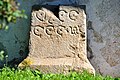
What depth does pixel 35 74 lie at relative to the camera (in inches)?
168

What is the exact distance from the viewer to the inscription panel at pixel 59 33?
176 inches

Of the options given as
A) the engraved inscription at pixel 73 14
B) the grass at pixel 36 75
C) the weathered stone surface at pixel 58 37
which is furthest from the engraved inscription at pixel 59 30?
the grass at pixel 36 75

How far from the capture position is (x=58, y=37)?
4.53 m

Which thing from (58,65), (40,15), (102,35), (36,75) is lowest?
(36,75)

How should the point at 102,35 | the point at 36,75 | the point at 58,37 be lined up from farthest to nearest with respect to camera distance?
the point at 102,35 < the point at 58,37 < the point at 36,75

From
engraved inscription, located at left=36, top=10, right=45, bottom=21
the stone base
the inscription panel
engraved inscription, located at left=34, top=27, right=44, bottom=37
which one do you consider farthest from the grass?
engraved inscription, located at left=36, top=10, right=45, bottom=21

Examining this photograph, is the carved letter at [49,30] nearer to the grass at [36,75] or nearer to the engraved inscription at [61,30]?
the engraved inscription at [61,30]

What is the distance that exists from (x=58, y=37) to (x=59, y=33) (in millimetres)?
46

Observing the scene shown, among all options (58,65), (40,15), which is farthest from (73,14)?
(58,65)

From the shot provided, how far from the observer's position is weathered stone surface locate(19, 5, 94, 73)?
446cm

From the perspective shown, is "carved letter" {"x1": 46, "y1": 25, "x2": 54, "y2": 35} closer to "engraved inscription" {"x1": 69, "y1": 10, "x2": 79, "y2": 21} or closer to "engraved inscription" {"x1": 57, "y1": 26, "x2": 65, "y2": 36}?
"engraved inscription" {"x1": 57, "y1": 26, "x2": 65, "y2": 36}

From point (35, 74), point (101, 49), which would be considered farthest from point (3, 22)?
point (101, 49)

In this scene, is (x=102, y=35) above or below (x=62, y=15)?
below

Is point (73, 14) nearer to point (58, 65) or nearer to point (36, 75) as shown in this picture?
point (58, 65)
